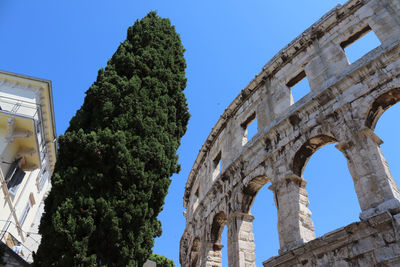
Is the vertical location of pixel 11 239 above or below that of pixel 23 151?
below

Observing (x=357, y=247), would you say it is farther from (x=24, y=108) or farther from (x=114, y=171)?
(x=24, y=108)

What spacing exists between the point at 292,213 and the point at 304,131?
2516mm

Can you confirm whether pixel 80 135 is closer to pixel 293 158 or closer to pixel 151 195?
pixel 151 195

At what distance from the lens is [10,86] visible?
13.8 metres

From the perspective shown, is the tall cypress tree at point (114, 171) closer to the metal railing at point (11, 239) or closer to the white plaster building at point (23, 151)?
the white plaster building at point (23, 151)

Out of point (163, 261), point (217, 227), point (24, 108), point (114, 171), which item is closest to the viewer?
point (114, 171)

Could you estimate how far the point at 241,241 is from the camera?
9.48 metres

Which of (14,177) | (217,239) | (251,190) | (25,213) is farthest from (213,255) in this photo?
(25,213)

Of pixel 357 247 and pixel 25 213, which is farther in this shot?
pixel 25 213

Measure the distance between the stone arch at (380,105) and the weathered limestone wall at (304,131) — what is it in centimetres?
2

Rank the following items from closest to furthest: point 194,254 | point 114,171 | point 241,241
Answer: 1. point 114,171
2. point 241,241
3. point 194,254

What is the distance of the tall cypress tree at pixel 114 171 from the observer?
19.0 feet

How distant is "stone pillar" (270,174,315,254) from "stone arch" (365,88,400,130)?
236cm

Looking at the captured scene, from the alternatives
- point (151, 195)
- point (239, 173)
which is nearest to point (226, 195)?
point (239, 173)
